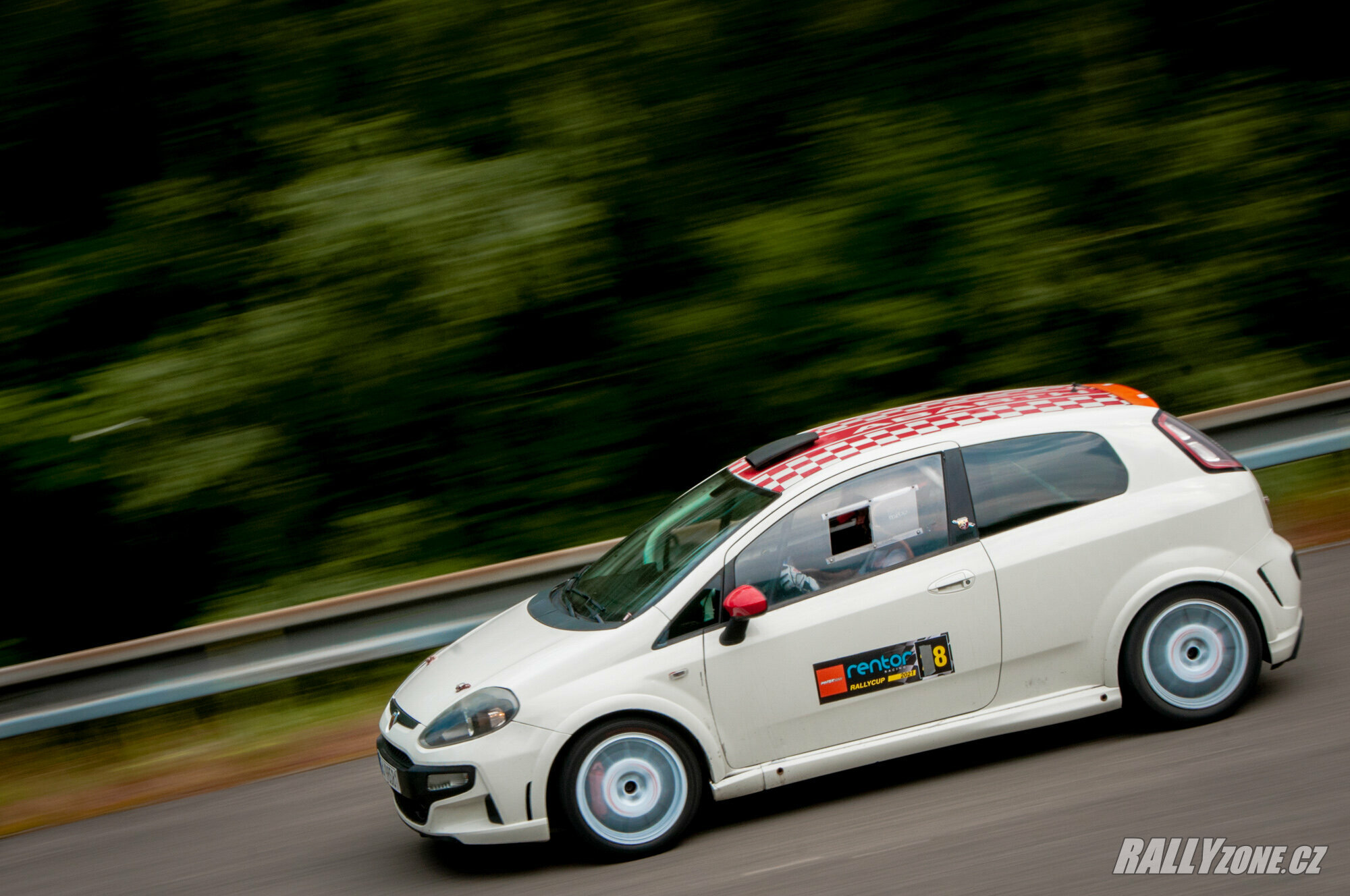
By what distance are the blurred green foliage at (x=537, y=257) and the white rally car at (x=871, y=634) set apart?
183 inches

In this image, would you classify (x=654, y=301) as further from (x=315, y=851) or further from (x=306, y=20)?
(x=315, y=851)

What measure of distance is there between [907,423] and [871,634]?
1.17 metres

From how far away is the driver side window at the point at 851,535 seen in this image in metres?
5.31

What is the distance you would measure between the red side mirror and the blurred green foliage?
5098 millimetres

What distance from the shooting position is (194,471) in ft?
32.4

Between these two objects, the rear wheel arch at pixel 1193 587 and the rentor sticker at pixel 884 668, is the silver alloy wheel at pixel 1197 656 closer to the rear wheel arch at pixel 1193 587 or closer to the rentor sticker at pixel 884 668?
the rear wheel arch at pixel 1193 587

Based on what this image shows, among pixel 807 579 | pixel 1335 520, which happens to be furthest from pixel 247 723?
pixel 1335 520

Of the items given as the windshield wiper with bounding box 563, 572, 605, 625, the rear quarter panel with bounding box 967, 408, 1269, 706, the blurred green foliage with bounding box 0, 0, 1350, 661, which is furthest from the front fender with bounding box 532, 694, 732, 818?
the blurred green foliage with bounding box 0, 0, 1350, 661

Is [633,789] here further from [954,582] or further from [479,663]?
[954,582]

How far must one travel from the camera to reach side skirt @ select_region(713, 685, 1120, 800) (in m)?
5.21

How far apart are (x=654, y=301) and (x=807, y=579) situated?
215 inches

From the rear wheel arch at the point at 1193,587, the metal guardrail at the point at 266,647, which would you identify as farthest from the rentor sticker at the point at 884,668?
the metal guardrail at the point at 266,647

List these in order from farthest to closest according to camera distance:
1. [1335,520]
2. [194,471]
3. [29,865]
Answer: [194,471] < [1335,520] < [29,865]

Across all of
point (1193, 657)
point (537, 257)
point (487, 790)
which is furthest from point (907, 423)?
point (537, 257)
